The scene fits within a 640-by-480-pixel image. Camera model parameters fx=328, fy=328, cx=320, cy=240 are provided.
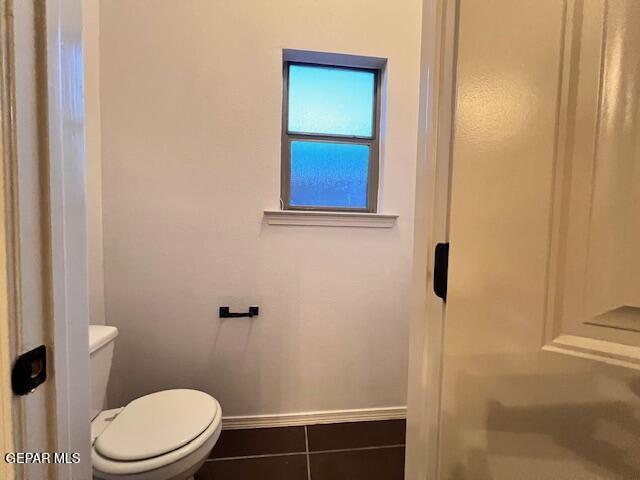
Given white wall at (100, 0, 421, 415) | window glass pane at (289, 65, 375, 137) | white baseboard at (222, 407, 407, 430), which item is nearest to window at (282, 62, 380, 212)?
window glass pane at (289, 65, 375, 137)

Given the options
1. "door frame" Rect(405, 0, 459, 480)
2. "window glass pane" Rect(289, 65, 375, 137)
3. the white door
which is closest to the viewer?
the white door

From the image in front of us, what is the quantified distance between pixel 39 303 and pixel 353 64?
172cm

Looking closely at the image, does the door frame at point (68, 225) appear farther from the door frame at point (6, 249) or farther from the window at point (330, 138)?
the window at point (330, 138)

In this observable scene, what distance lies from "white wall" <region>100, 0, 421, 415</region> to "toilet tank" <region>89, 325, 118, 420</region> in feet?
0.89

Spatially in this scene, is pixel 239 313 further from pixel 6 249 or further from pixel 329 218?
pixel 6 249

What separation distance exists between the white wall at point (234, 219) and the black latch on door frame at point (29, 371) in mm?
1179

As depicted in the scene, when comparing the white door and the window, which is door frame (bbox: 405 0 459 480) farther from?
the window

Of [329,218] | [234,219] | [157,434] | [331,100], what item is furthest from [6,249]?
[331,100]

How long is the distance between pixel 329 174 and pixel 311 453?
1385 millimetres

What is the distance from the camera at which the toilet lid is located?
1.03 meters

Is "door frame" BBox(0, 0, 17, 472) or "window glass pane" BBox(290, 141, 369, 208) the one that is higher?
"window glass pane" BBox(290, 141, 369, 208)

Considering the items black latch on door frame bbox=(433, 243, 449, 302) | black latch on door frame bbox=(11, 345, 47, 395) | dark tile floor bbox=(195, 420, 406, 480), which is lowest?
dark tile floor bbox=(195, 420, 406, 480)

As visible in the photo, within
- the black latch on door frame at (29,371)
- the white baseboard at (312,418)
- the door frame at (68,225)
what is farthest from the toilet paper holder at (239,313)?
the black latch on door frame at (29,371)

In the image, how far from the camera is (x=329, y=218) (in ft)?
5.50
